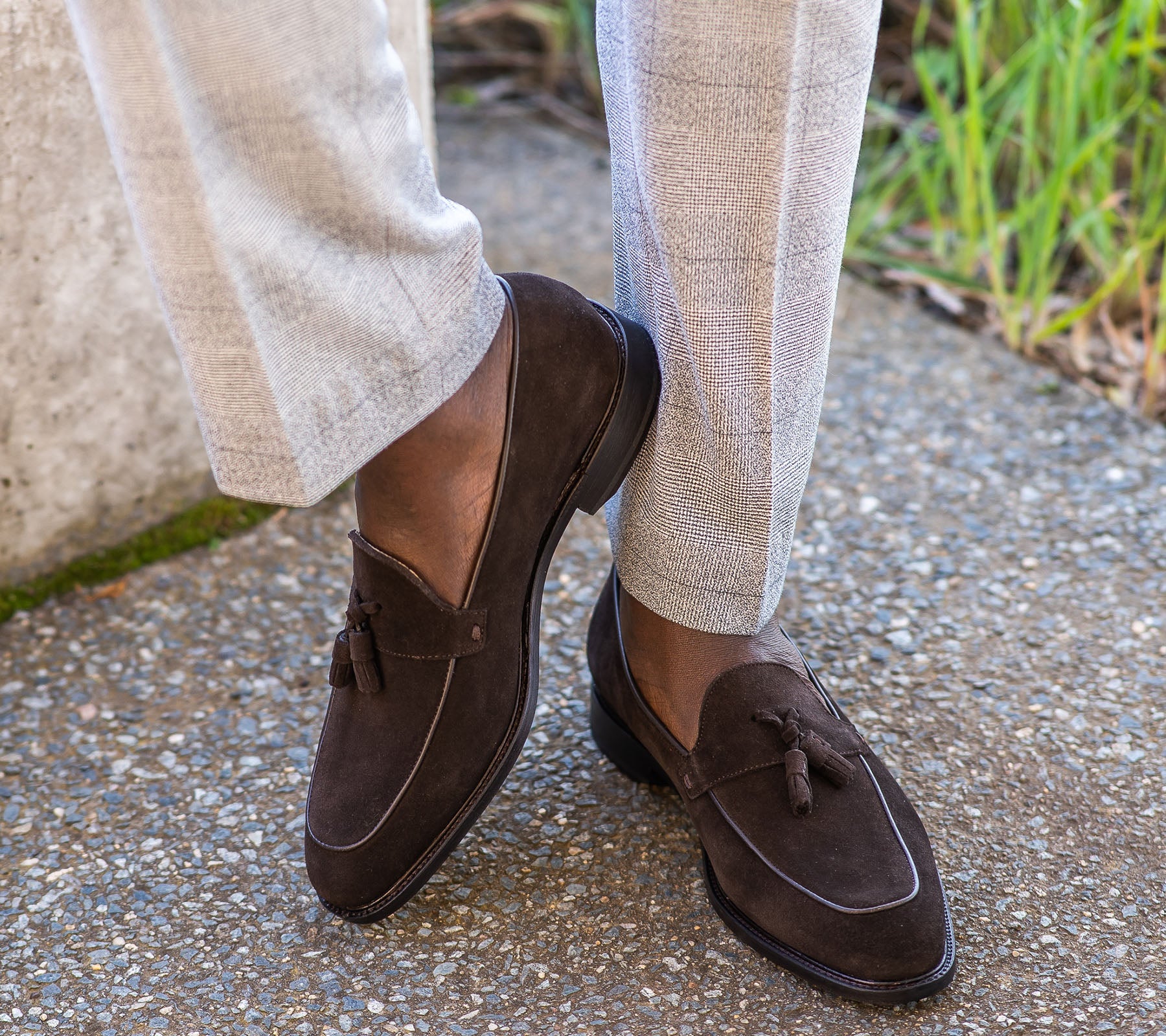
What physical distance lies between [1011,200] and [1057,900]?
1672 mm

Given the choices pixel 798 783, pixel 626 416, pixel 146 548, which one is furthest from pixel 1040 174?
pixel 146 548

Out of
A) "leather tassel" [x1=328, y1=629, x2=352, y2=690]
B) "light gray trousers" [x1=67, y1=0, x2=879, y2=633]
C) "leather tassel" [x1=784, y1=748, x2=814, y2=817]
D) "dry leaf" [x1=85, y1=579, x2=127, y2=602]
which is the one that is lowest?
"dry leaf" [x1=85, y1=579, x2=127, y2=602]

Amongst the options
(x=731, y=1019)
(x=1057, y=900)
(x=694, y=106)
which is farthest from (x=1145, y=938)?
(x=694, y=106)

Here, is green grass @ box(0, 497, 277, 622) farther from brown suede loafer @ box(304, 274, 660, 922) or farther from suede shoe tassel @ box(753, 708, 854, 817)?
suede shoe tassel @ box(753, 708, 854, 817)

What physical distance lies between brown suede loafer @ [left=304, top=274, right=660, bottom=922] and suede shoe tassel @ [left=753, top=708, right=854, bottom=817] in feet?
0.68

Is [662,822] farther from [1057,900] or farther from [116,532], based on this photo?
[116,532]

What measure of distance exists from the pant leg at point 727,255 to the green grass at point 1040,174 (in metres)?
0.98

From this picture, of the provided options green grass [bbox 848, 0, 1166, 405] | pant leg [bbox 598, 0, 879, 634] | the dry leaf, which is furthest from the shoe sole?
green grass [bbox 848, 0, 1166, 405]

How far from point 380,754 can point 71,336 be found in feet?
2.20

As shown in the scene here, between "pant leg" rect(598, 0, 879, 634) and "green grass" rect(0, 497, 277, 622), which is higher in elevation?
"pant leg" rect(598, 0, 879, 634)

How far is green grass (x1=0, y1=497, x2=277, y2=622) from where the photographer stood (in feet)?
4.42

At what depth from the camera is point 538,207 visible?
225cm

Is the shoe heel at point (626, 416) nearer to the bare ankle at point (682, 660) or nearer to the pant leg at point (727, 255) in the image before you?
the pant leg at point (727, 255)

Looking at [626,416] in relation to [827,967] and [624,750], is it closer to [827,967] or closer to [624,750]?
[624,750]
